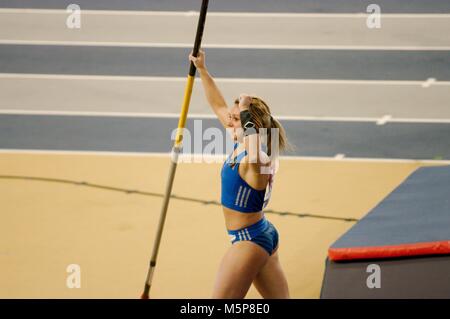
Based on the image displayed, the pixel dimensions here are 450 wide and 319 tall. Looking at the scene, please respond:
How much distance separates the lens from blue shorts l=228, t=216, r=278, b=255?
7094mm

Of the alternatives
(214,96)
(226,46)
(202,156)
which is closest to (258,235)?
(214,96)

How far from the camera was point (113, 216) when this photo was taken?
397 inches

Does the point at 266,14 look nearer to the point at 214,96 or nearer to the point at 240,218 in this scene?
the point at 214,96

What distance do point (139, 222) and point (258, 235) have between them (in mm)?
3085

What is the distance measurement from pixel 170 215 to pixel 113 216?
58cm

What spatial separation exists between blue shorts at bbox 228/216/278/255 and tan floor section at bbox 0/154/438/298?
1569 millimetres

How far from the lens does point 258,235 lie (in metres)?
7.11

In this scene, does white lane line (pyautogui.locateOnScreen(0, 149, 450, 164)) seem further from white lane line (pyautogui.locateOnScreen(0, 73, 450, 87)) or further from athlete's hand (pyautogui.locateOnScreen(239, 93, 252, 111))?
athlete's hand (pyautogui.locateOnScreen(239, 93, 252, 111))

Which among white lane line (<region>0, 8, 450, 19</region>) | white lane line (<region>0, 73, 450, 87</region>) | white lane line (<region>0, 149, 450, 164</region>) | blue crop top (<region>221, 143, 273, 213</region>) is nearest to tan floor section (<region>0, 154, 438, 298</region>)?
white lane line (<region>0, 149, 450, 164</region>)

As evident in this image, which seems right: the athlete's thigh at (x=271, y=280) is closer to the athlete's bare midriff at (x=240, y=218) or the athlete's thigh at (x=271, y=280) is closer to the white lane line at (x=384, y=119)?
the athlete's bare midriff at (x=240, y=218)

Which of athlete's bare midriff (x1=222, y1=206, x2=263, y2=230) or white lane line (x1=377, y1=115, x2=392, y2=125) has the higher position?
white lane line (x1=377, y1=115, x2=392, y2=125)

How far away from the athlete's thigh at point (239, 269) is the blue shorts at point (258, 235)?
40 millimetres
